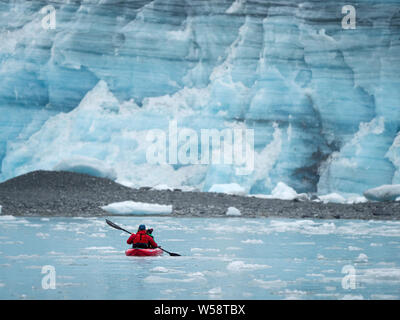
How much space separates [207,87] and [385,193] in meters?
6.43

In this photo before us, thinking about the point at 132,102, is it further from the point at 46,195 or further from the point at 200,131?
the point at 46,195

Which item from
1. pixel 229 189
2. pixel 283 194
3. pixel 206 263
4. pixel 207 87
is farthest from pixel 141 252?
pixel 207 87

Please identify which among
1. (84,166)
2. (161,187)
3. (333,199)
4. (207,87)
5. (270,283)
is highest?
(207,87)

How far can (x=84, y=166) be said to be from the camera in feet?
62.0

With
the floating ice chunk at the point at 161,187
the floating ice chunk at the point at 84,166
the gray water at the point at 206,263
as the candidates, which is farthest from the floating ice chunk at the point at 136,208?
the floating ice chunk at the point at 84,166

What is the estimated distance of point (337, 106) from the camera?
19984mm

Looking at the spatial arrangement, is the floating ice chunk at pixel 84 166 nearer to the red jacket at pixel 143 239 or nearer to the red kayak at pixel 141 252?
the red jacket at pixel 143 239

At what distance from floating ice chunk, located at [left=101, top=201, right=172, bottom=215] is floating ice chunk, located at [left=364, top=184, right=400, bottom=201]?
571 cm

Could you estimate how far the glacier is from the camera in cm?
1970

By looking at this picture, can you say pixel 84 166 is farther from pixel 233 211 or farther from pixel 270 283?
pixel 270 283

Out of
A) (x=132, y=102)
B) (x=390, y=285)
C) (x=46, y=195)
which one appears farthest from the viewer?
(x=132, y=102)

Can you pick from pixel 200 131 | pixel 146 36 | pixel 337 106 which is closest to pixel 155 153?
pixel 200 131
